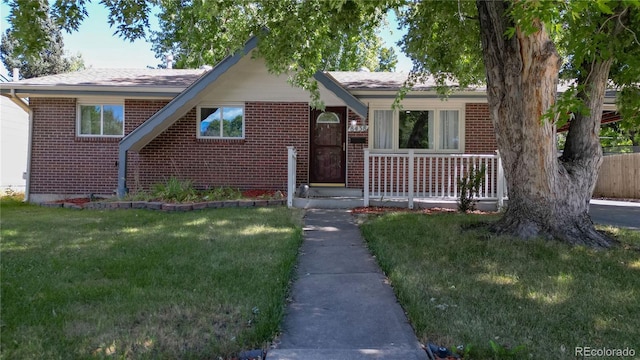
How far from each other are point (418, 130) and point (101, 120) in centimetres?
862

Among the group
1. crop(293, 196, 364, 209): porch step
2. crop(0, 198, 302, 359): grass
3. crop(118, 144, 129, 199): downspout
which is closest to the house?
crop(118, 144, 129, 199): downspout

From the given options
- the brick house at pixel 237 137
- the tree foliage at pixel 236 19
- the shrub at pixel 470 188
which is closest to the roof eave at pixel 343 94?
the tree foliage at pixel 236 19

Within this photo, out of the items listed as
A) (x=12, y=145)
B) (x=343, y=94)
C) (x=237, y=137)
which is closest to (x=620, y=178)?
(x=343, y=94)

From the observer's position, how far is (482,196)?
10039 millimetres

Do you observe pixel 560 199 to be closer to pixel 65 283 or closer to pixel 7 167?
pixel 65 283

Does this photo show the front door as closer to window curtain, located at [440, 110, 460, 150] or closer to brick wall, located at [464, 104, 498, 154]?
window curtain, located at [440, 110, 460, 150]

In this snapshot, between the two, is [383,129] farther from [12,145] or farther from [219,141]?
[12,145]

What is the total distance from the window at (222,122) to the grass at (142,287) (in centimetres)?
450

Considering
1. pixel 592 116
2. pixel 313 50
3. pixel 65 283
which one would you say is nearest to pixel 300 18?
pixel 313 50

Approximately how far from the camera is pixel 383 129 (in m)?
11.8

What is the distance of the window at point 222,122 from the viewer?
11544mm

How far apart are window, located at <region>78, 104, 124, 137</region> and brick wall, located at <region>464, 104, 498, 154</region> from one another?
9.31 m

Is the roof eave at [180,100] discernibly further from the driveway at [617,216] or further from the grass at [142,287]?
the driveway at [617,216]

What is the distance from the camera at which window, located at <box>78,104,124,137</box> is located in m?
11.6
